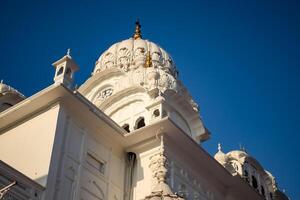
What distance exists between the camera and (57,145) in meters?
16.4

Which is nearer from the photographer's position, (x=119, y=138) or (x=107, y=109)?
(x=119, y=138)

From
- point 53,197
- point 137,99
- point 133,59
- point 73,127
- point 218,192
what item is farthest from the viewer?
point 133,59

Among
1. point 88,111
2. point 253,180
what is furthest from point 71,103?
point 253,180

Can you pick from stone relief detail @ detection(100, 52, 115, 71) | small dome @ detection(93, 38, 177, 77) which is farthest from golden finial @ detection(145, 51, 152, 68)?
stone relief detail @ detection(100, 52, 115, 71)

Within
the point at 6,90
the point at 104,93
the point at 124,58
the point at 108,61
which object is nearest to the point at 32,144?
the point at 6,90

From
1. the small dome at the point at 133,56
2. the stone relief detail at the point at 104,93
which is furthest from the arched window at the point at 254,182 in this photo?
the stone relief detail at the point at 104,93

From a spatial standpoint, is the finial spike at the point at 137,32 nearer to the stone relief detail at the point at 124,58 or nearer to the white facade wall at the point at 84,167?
the stone relief detail at the point at 124,58

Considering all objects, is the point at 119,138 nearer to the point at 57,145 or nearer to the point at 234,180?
the point at 57,145

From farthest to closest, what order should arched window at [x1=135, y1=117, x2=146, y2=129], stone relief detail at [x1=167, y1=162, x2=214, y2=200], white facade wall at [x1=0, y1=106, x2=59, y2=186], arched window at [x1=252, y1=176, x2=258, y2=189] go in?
arched window at [x1=252, y1=176, x2=258, y2=189], arched window at [x1=135, y1=117, x2=146, y2=129], stone relief detail at [x1=167, y1=162, x2=214, y2=200], white facade wall at [x1=0, y1=106, x2=59, y2=186]

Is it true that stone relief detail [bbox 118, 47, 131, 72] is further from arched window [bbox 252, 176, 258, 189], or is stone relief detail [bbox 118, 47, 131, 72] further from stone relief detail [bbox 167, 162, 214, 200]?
stone relief detail [bbox 167, 162, 214, 200]

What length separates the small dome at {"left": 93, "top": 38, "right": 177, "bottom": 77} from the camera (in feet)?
89.0

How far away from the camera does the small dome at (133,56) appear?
89.0 feet

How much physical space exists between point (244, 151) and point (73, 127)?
44.6 ft

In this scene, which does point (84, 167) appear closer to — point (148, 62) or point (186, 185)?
point (186, 185)
